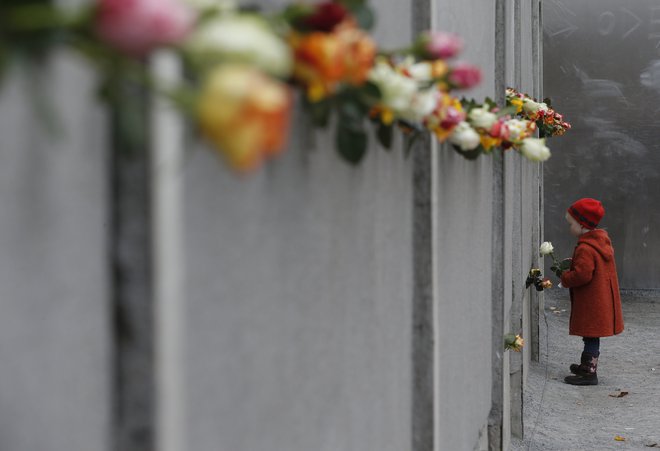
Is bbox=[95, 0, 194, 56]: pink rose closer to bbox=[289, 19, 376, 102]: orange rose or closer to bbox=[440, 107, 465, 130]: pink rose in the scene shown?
bbox=[289, 19, 376, 102]: orange rose

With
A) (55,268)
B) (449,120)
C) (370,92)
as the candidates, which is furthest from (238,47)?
(449,120)

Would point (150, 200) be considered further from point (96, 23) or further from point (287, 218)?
point (287, 218)

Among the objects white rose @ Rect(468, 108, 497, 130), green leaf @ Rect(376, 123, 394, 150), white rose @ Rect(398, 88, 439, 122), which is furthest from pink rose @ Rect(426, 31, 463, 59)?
white rose @ Rect(468, 108, 497, 130)

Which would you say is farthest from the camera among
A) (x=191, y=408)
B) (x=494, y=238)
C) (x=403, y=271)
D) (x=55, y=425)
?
(x=494, y=238)

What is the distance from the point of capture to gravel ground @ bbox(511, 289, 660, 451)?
591cm

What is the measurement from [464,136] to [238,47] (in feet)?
5.04

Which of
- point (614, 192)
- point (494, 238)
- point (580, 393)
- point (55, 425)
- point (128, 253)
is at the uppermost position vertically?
point (128, 253)

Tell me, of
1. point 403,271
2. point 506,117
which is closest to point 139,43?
point 403,271

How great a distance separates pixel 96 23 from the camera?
0.56 meters

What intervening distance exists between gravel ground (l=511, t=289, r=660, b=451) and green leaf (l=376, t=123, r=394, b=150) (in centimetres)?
412

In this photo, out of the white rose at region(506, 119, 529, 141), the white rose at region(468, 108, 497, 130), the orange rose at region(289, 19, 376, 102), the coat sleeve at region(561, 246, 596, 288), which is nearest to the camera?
the orange rose at region(289, 19, 376, 102)

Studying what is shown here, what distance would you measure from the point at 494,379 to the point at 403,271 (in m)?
2.15

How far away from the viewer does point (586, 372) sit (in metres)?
7.60

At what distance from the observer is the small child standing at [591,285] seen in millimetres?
7441
